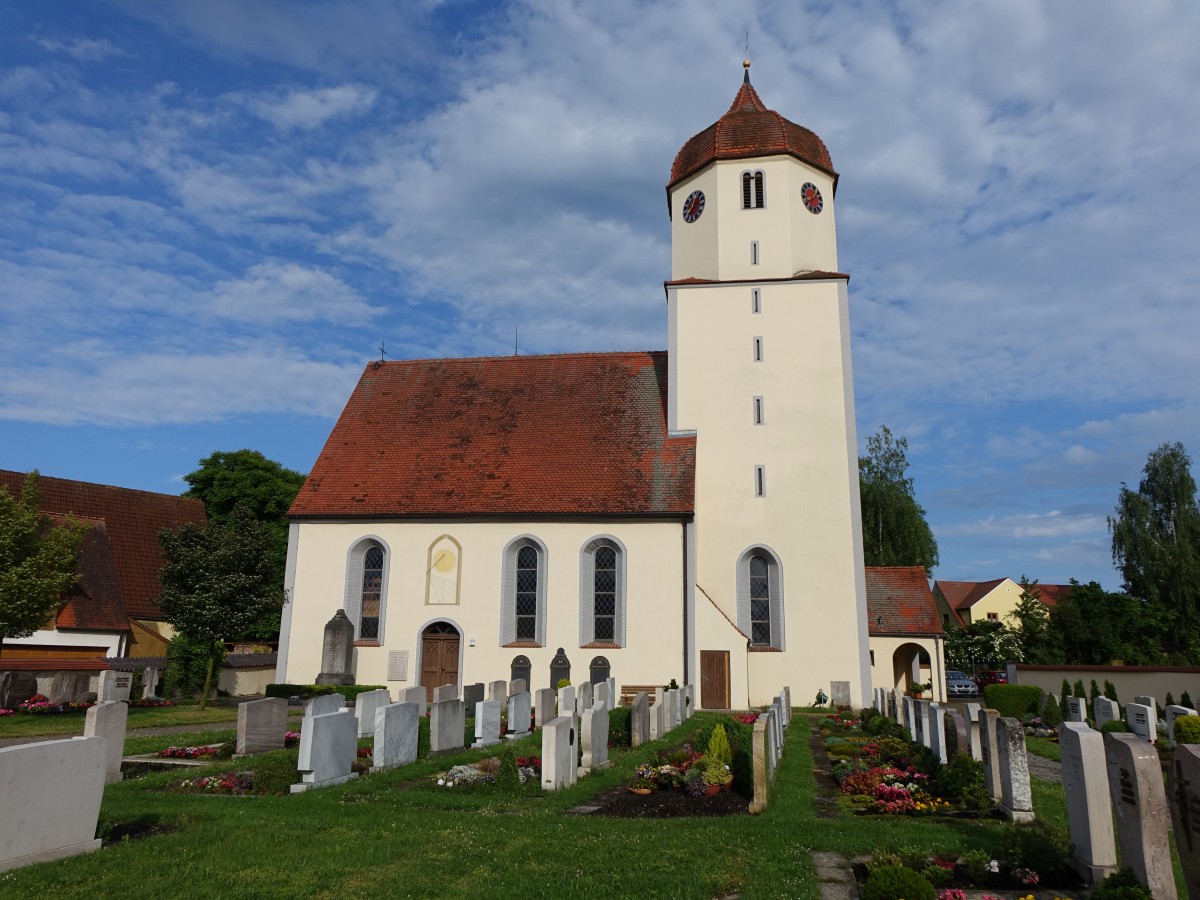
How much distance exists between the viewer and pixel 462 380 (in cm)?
3083

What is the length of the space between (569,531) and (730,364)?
7.57 metres

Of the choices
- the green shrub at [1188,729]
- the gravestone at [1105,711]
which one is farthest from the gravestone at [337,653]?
the green shrub at [1188,729]

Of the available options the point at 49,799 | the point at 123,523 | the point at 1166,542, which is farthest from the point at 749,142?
the point at 1166,542

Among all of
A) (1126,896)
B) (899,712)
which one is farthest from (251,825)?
(899,712)

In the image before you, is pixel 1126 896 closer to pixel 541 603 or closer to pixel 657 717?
pixel 657 717

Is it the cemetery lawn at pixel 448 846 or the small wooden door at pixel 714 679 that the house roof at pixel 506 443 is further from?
the cemetery lawn at pixel 448 846

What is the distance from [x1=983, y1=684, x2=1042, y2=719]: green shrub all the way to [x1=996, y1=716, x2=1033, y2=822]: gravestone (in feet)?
47.7

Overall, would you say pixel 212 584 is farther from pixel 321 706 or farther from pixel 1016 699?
pixel 1016 699

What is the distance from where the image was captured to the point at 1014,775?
30.3ft

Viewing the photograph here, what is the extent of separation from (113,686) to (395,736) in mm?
12316

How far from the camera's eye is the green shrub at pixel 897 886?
5.91 meters

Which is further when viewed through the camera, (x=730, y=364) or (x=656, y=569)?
(x=730, y=364)

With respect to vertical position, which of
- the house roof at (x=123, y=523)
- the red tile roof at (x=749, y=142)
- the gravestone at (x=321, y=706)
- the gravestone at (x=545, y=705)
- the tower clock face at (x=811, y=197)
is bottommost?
the gravestone at (x=545, y=705)

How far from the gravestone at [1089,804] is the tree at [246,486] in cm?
3768
